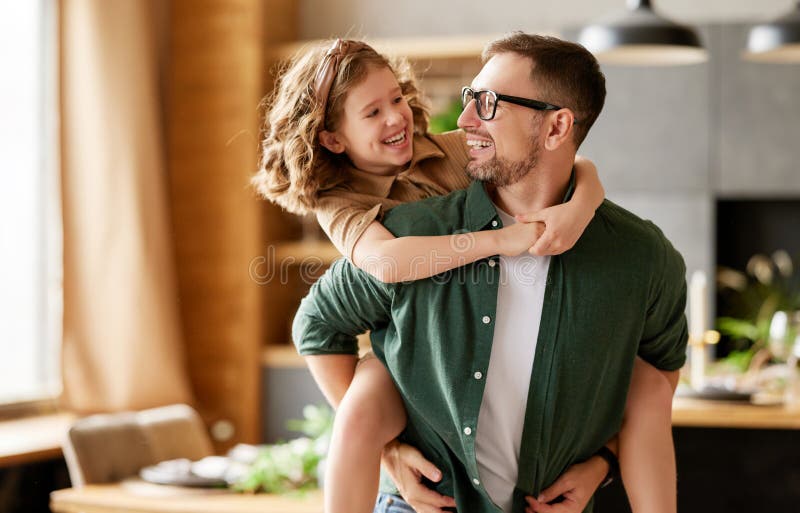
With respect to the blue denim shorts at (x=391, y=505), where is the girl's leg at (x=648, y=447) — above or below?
above

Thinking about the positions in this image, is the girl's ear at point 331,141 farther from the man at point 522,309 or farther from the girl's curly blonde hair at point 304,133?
the man at point 522,309

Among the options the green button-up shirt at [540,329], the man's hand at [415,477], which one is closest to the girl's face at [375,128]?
the green button-up shirt at [540,329]

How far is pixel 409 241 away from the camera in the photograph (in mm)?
1670

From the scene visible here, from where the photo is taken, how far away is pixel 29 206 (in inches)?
173

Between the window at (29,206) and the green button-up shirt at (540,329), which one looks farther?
the window at (29,206)

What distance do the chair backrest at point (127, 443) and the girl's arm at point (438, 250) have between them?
1582mm

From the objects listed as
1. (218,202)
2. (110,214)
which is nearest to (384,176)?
(110,214)

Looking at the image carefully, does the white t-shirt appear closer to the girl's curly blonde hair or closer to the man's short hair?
the man's short hair

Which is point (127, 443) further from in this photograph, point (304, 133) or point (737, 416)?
point (737, 416)

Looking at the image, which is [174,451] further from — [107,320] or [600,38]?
[600,38]

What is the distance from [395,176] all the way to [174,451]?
1.60 metres

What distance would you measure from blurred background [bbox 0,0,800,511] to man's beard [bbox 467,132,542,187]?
2.37 meters

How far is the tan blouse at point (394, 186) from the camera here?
1.82 metres

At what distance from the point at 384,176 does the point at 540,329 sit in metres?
0.52
